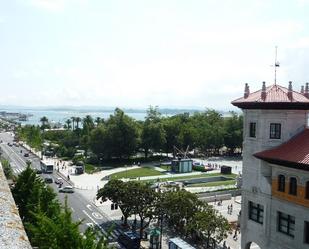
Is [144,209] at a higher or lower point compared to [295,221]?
lower

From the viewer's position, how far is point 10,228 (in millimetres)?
10148

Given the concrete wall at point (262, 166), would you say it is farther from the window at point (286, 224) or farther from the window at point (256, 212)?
the window at point (286, 224)

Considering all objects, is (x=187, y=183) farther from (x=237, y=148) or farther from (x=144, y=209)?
(x=237, y=148)

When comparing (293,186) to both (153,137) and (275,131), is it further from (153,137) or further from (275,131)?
(153,137)

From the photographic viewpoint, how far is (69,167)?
101 m

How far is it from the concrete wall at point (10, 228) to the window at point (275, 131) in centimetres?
2340

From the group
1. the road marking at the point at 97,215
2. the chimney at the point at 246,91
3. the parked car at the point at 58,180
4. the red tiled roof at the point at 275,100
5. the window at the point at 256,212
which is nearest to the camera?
the red tiled roof at the point at 275,100

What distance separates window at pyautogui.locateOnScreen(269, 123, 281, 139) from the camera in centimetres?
3153

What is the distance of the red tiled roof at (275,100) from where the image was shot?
30.9 m

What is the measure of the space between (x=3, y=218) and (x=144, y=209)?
37.7 metres

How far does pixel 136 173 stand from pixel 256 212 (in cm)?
5896

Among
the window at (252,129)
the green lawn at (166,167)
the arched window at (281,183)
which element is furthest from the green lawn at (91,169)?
the arched window at (281,183)

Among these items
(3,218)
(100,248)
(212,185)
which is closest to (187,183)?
(212,185)

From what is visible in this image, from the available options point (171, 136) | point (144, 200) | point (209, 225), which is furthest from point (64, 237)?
point (171, 136)
